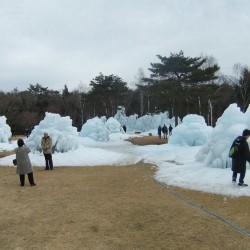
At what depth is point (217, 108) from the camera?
50.9 meters

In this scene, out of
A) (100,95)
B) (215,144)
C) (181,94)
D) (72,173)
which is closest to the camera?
(215,144)

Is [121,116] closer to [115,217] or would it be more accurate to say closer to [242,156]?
[242,156]

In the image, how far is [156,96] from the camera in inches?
1471

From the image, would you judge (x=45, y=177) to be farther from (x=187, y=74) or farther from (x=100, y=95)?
(x=100, y=95)

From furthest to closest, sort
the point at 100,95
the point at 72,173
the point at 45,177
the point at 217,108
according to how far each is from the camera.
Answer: the point at 100,95 < the point at 217,108 < the point at 72,173 < the point at 45,177

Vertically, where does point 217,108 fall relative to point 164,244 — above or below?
above

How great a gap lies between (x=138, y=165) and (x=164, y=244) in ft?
36.4

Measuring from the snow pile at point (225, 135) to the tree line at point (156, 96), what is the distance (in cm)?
2201

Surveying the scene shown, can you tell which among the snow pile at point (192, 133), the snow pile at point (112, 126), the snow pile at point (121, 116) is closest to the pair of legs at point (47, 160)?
the snow pile at point (192, 133)

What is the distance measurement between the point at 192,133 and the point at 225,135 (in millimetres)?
10959

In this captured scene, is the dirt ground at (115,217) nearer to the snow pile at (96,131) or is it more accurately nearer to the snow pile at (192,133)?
the snow pile at (192,133)

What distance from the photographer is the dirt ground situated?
5961 millimetres

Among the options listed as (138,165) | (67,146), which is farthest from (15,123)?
(138,165)

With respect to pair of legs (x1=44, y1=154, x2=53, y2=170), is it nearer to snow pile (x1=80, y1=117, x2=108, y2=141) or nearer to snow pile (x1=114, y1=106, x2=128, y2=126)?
snow pile (x1=80, y1=117, x2=108, y2=141)
